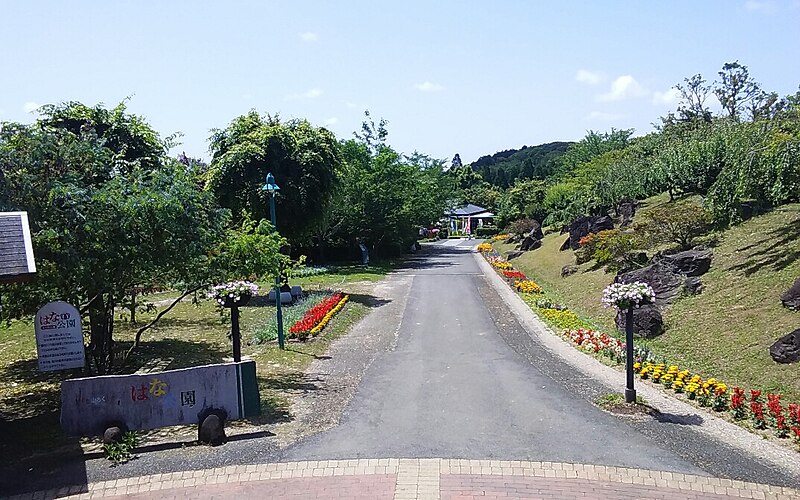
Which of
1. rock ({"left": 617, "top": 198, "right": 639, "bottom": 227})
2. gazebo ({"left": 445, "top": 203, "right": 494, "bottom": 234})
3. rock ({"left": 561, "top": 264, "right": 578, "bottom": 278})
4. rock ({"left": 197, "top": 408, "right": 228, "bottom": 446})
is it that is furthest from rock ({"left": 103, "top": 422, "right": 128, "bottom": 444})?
gazebo ({"left": 445, "top": 203, "right": 494, "bottom": 234})

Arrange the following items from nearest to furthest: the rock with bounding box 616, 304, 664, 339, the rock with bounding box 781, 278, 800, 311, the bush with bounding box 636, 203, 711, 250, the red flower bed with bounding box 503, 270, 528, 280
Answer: the rock with bounding box 781, 278, 800, 311 → the rock with bounding box 616, 304, 664, 339 → the bush with bounding box 636, 203, 711, 250 → the red flower bed with bounding box 503, 270, 528, 280

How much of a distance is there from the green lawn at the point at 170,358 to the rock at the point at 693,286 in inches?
362

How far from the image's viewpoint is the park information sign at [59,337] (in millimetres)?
8977

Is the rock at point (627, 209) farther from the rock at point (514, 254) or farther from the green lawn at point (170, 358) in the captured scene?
the green lawn at point (170, 358)

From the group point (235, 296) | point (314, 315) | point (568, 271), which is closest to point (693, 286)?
point (568, 271)

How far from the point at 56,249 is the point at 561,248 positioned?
92.9 feet

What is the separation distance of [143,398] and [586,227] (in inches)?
1045

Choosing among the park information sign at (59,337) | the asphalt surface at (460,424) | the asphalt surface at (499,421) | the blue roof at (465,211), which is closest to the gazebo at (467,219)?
the blue roof at (465,211)

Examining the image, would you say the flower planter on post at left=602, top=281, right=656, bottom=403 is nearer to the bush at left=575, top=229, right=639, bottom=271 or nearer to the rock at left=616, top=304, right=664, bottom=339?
the rock at left=616, top=304, right=664, bottom=339

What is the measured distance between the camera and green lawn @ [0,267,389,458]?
9.32 m

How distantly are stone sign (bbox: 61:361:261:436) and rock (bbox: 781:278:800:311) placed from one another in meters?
10.9

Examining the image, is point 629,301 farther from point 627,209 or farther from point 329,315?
point 627,209

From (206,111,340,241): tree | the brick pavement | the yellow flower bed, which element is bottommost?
the brick pavement

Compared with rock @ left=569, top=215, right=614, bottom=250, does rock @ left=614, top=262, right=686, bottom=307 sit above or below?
below
